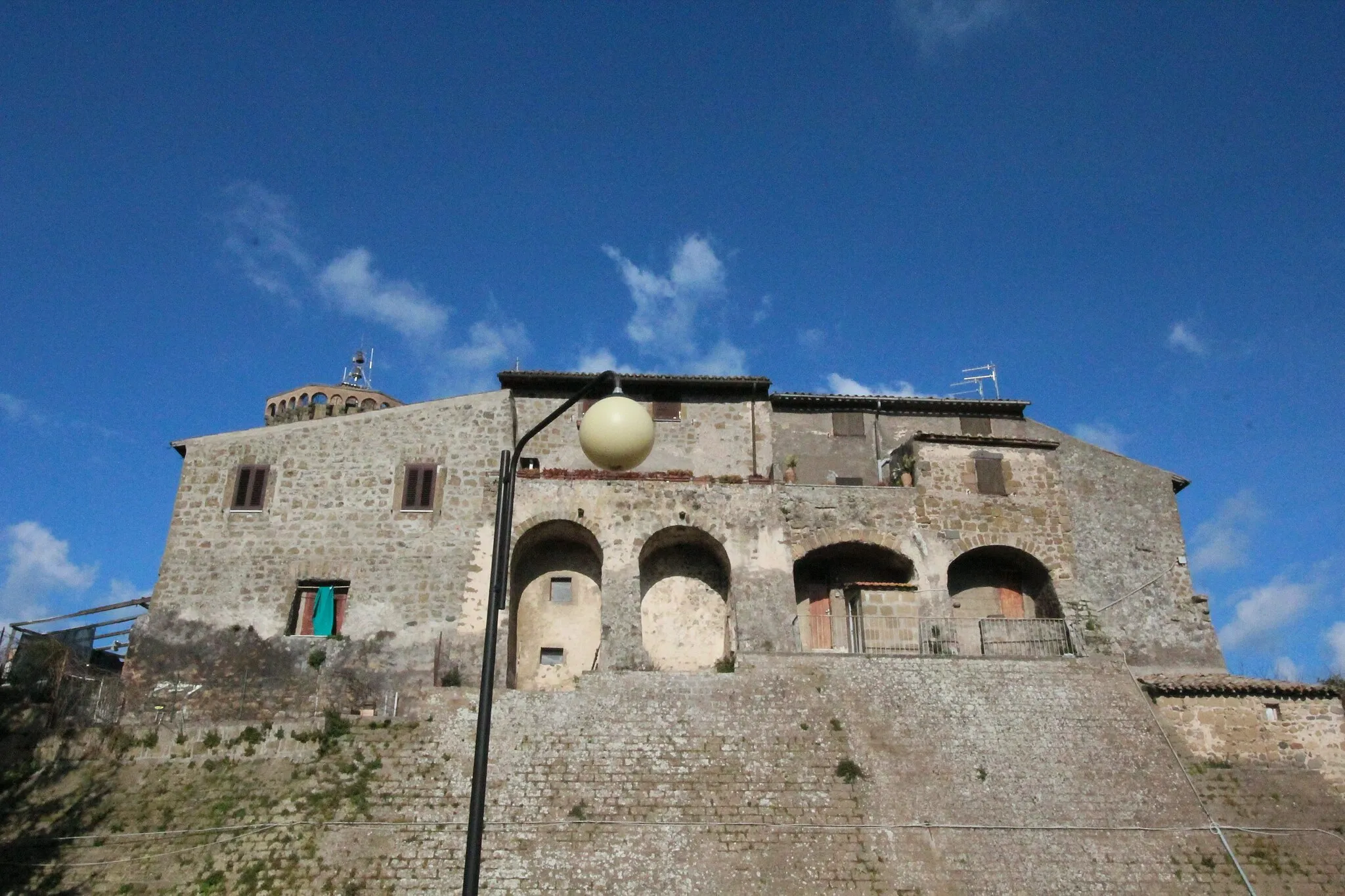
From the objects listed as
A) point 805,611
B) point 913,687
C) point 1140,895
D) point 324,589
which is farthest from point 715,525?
point 1140,895

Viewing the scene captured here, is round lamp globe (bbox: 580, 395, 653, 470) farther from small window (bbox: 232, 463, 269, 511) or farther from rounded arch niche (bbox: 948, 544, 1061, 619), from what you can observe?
rounded arch niche (bbox: 948, 544, 1061, 619)

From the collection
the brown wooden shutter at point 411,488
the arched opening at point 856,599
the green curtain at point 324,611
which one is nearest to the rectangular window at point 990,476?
the arched opening at point 856,599

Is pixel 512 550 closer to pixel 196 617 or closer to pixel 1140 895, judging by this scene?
pixel 196 617

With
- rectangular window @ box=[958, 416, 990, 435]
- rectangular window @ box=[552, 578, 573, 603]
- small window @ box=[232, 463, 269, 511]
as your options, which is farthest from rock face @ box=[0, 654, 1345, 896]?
rectangular window @ box=[958, 416, 990, 435]

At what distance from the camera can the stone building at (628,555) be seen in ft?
85.4

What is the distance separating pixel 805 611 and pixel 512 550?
9.10 meters

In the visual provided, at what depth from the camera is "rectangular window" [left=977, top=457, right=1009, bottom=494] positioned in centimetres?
2978

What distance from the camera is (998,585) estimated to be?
99.0 feet

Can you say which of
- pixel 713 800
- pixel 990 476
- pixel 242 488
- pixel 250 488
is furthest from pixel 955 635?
pixel 242 488

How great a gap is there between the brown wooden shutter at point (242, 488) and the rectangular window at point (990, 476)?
21526 mm

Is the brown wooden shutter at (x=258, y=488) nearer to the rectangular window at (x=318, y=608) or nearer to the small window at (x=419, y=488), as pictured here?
the rectangular window at (x=318, y=608)

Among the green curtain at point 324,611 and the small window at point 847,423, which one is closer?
the green curtain at point 324,611

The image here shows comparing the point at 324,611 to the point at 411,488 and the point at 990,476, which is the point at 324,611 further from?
the point at 990,476

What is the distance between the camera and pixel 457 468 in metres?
28.4
